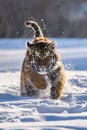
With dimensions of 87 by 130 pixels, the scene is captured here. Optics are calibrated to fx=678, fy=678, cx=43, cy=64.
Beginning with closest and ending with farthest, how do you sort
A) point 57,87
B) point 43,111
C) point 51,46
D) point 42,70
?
point 43,111 → point 42,70 → point 51,46 → point 57,87

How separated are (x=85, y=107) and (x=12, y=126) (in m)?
1.21

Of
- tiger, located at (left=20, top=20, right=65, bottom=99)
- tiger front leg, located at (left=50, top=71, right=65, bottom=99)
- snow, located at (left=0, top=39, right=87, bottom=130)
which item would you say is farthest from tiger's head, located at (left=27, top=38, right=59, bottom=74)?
snow, located at (left=0, top=39, right=87, bottom=130)

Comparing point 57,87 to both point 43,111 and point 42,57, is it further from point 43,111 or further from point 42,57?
point 43,111

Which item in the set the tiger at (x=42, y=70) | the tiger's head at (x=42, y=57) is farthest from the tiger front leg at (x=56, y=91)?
the tiger's head at (x=42, y=57)

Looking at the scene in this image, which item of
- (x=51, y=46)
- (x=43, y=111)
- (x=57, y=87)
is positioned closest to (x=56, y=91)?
(x=57, y=87)

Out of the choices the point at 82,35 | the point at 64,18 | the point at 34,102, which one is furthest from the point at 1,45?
the point at 34,102

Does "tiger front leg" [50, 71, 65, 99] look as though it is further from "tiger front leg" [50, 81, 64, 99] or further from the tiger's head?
the tiger's head

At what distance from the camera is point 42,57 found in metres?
6.87

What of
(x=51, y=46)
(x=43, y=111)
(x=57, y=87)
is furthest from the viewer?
(x=57, y=87)

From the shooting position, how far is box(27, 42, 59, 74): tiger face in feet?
22.5

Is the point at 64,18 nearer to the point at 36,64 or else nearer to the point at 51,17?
the point at 51,17

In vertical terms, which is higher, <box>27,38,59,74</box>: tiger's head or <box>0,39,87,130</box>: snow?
<box>27,38,59,74</box>: tiger's head

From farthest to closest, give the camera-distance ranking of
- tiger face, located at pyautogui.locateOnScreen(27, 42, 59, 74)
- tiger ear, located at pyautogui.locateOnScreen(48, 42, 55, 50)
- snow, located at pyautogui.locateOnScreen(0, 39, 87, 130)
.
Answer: tiger ear, located at pyautogui.locateOnScreen(48, 42, 55, 50) → tiger face, located at pyautogui.locateOnScreen(27, 42, 59, 74) → snow, located at pyautogui.locateOnScreen(0, 39, 87, 130)

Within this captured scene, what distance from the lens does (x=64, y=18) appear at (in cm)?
2662
